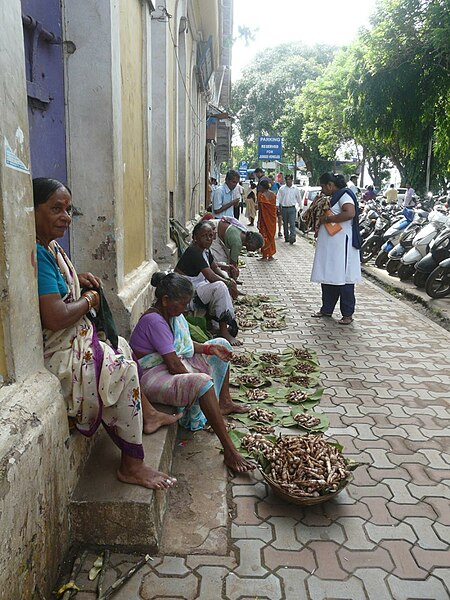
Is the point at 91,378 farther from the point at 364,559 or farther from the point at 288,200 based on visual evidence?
the point at 288,200

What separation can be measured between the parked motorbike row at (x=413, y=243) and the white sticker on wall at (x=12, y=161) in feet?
21.3

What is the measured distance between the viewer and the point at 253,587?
2.26 m

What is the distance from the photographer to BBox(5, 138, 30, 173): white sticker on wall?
1.85m

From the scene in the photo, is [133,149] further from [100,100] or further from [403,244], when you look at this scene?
[403,244]

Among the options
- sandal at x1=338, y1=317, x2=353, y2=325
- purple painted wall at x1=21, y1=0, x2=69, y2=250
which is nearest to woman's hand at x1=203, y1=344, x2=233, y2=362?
purple painted wall at x1=21, y1=0, x2=69, y2=250

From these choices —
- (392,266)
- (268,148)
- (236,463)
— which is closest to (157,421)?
(236,463)

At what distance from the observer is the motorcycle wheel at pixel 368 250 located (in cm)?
1161

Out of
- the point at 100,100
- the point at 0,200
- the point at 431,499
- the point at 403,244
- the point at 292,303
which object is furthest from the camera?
the point at 403,244

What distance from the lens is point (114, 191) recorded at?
3686 mm

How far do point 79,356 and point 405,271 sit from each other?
7872mm

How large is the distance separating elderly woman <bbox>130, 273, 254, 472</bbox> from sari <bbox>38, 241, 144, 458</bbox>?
2.19 ft

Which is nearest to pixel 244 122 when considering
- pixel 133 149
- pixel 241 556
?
pixel 133 149

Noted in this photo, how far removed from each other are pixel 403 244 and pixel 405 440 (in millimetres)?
6574

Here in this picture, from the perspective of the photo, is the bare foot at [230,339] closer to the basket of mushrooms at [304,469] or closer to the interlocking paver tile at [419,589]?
the basket of mushrooms at [304,469]
